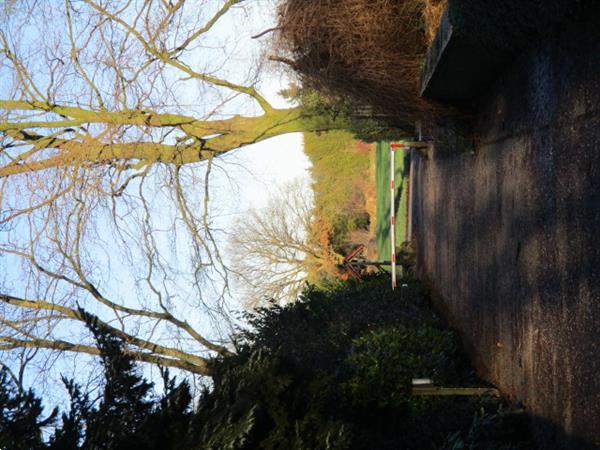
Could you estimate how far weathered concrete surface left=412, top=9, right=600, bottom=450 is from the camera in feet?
14.8

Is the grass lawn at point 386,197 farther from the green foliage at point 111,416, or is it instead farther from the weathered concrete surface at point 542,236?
the green foliage at point 111,416

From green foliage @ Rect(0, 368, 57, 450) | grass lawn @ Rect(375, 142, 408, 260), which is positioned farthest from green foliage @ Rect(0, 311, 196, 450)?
grass lawn @ Rect(375, 142, 408, 260)

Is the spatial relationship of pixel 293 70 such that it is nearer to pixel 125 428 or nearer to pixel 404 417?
pixel 404 417

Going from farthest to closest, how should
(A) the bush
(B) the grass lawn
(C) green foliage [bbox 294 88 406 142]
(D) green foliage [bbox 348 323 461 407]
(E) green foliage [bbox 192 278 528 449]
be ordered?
1. (B) the grass lawn
2. (C) green foliage [bbox 294 88 406 142]
3. (A) the bush
4. (D) green foliage [bbox 348 323 461 407]
5. (E) green foliage [bbox 192 278 528 449]

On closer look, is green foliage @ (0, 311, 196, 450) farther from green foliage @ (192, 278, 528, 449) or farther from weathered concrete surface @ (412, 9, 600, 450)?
weathered concrete surface @ (412, 9, 600, 450)

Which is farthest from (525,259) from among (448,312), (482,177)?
(448,312)

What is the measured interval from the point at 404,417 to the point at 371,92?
3838mm

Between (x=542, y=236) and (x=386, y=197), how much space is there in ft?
62.8

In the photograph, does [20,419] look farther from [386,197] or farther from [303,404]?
[386,197]

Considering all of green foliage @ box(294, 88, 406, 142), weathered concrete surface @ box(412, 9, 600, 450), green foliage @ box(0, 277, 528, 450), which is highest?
green foliage @ box(294, 88, 406, 142)

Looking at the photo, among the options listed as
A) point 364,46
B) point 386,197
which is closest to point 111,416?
point 364,46

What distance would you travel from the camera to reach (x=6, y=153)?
9555 mm

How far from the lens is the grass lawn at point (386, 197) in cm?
2009

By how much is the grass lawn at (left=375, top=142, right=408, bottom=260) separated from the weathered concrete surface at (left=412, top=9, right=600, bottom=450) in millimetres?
11122
